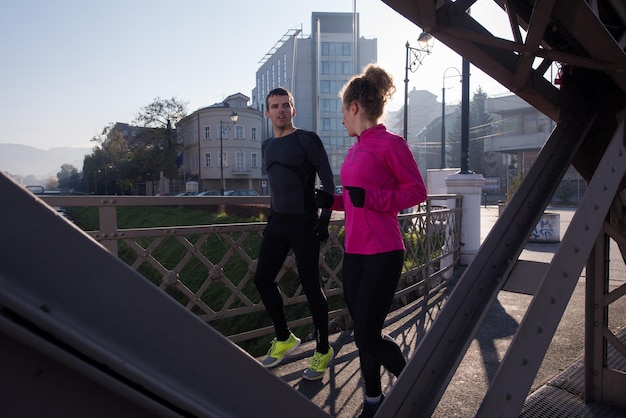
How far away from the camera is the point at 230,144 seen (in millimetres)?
→ 58906

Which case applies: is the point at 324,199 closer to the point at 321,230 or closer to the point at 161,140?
the point at 321,230

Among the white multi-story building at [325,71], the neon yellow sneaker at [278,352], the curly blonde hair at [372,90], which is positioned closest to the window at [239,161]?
the white multi-story building at [325,71]

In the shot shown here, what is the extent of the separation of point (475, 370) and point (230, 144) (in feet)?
189

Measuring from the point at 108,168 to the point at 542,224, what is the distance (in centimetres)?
5568

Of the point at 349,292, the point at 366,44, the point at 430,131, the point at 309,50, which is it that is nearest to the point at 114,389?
the point at 349,292

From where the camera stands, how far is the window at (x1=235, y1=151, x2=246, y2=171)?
5953cm

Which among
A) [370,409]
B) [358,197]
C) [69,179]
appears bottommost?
[370,409]

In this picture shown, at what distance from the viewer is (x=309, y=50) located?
234 ft

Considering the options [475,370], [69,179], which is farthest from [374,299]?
[69,179]

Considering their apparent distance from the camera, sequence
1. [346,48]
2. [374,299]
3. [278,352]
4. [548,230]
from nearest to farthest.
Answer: [374,299] < [278,352] < [548,230] < [346,48]

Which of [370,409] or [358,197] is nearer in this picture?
[358,197]

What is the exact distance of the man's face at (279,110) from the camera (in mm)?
3168

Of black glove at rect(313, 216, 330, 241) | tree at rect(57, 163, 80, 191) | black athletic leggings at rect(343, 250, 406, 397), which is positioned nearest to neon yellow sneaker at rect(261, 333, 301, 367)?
black glove at rect(313, 216, 330, 241)

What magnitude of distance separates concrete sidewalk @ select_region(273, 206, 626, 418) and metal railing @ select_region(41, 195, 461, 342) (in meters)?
0.61
